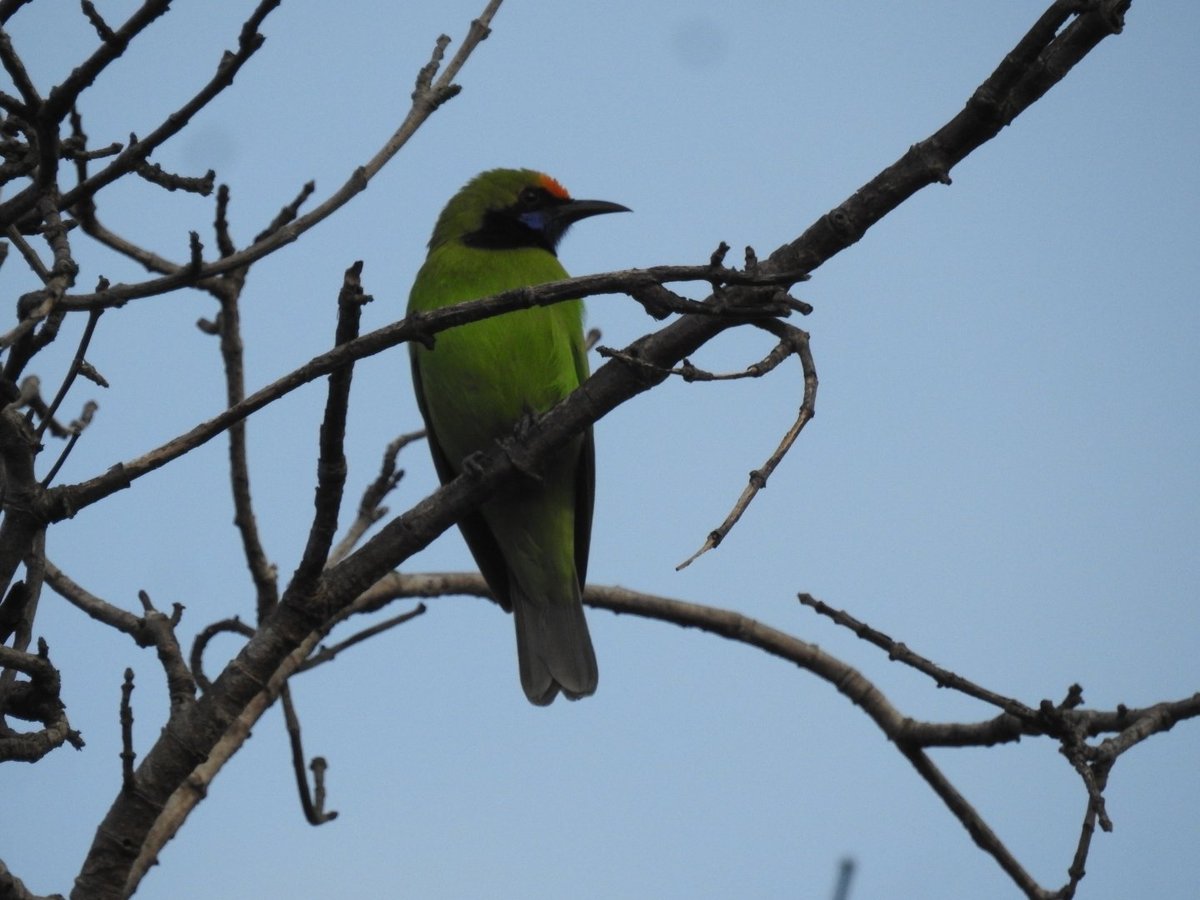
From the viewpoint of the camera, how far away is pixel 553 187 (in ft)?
23.4

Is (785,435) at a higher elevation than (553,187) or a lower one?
lower

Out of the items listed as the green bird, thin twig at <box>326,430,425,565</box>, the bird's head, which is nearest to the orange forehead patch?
the bird's head

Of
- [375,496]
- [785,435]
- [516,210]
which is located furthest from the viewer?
[516,210]

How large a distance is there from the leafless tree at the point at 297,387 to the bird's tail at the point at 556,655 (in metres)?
1.68

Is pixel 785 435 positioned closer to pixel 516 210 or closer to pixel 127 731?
pixel 127 731

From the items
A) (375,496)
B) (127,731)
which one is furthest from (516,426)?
(127,731)

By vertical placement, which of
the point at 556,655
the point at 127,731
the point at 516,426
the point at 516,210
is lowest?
the point at 127,731

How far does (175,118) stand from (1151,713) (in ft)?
9.09

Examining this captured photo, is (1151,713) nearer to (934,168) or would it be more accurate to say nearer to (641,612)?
(934,168)

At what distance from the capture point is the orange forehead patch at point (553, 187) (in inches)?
279

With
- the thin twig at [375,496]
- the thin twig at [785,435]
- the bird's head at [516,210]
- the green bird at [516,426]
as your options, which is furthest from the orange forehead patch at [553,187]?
the thin twig at [785,435]

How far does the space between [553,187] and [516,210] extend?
0.26 meters

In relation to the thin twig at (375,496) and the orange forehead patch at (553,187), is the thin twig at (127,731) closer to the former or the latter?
the thin twig at (375,496)

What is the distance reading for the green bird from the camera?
5750 millimetres
